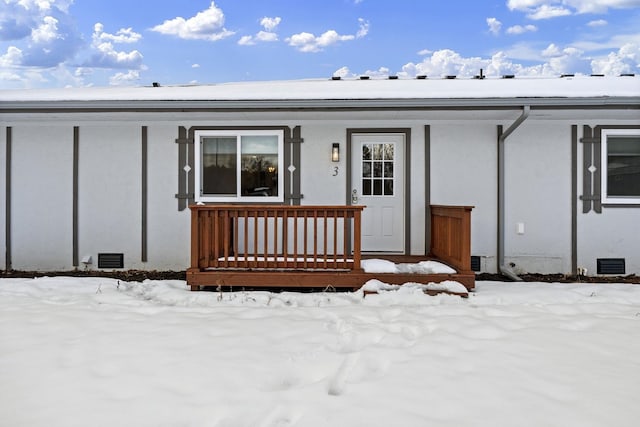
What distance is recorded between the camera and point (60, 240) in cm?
599

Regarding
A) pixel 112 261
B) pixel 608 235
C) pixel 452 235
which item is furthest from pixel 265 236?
pixel 608 235

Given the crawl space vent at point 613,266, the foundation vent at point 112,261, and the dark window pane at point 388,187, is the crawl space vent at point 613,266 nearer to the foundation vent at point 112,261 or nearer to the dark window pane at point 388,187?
the dark window pane at point 388,187

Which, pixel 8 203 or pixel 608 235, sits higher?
pixel 8 203

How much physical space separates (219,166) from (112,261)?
2.11m

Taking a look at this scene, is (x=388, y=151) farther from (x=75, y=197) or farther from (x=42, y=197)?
(x=42, y=197)

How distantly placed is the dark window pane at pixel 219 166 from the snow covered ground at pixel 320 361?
2.30 m

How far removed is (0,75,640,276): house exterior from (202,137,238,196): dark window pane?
0.02 meters

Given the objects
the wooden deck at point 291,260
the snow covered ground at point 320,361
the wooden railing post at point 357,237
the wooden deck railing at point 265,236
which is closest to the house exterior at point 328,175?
the wooden deck at point 291,260

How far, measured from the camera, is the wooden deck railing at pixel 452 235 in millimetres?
4297

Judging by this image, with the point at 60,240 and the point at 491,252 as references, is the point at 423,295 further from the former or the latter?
the point at 60,240

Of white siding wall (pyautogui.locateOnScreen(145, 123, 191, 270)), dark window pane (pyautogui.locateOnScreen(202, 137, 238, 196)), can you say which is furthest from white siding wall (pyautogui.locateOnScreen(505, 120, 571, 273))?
white siding wall (pyautogui.locateOnScreen(145, 123, 191, 270))

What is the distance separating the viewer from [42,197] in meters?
5.97

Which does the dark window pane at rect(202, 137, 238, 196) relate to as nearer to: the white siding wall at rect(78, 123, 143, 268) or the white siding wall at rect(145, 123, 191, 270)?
the white siding wall at rect(145, 123, 191, 270)

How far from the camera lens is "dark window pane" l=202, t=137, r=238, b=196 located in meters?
5.94
